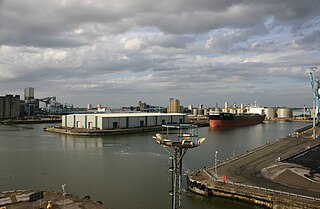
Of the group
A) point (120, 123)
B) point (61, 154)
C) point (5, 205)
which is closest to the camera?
point (5, 205)

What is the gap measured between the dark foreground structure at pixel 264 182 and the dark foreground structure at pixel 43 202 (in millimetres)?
4098

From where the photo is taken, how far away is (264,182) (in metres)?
10.4

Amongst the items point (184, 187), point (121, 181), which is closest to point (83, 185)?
point (121, 181)

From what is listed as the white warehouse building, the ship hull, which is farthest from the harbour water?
the ship hull

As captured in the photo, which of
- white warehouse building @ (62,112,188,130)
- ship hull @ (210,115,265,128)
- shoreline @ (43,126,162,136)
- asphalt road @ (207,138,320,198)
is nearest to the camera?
asphalt road @ (207,138,320,198)

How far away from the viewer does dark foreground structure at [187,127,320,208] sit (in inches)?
343

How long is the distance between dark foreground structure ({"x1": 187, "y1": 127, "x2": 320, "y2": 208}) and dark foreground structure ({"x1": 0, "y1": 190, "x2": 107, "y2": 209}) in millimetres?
4098

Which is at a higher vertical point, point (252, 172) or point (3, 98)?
point (3, 98)

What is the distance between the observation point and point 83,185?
452 inches

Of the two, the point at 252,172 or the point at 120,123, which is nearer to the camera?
the point at 252,172

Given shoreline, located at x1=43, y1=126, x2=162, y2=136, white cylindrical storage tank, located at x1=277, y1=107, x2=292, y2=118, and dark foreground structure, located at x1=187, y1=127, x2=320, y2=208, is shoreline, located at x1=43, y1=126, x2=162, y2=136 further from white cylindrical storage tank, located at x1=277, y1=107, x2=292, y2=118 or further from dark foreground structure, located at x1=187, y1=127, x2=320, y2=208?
white cylindrical storage tank, located at x1=277, y1=107, x2=292, y2=118

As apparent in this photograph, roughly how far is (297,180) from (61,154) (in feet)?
45.6

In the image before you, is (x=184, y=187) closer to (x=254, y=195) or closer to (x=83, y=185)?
(x=254, y=195)

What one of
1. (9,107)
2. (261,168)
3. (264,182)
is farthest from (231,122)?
(9,107)
